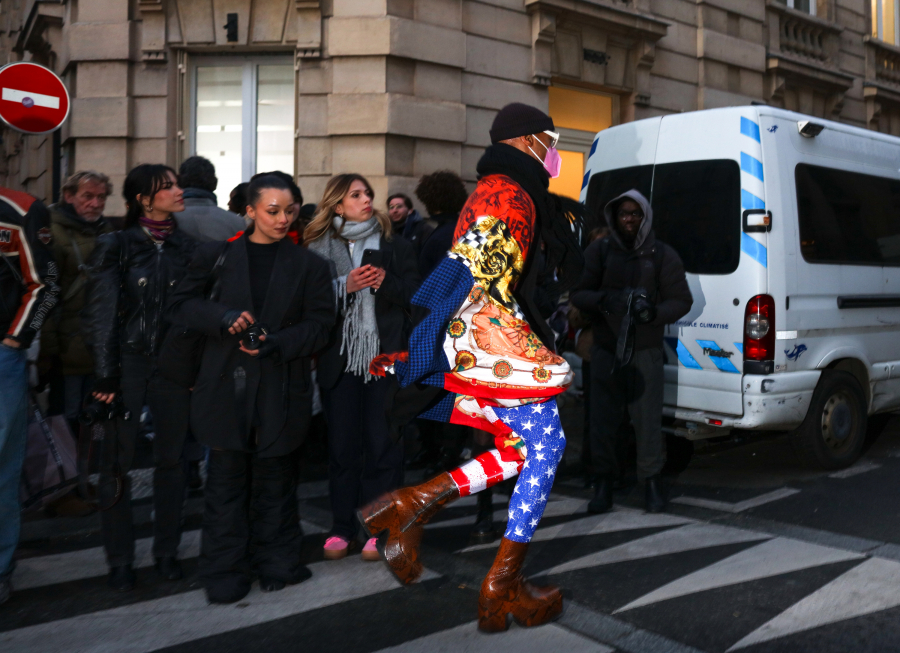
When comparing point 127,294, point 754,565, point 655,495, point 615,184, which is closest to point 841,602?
point 754,565

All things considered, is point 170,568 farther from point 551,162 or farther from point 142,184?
point 551,162

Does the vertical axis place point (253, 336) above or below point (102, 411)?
above

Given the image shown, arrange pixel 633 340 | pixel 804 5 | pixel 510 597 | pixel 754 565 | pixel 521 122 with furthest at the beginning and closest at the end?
pixel 804 5 < pixel 633 340 < pixel 754 565 < pixel 521 122 < pixel 510 597

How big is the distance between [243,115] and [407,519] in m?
7.73

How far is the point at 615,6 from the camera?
11.4 m

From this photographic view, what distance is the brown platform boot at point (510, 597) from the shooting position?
3.03 meters

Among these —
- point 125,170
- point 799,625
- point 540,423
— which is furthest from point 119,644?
point 125,170

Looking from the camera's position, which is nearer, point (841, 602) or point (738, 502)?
point (841, 602)

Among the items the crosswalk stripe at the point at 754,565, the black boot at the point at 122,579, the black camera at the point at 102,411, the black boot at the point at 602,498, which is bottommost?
the black boot at the point at 122,579

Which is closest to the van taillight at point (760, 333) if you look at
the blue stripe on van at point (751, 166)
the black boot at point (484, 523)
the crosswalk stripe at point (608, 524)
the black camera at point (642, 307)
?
the blue stripe on van at point (751, 166)

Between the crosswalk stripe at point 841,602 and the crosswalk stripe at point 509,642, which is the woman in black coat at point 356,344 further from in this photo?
the crosswalk stripe at point 841,602

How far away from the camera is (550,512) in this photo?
16.2 ft

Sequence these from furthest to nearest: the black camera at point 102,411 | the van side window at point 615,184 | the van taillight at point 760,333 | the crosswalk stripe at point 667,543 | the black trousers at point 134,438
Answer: the van side window at point 615,184, the van taillight at point 760,333, the crosswalk stripe at point 667,543, the black trousers at point 134,438, the black camera at point 102,411

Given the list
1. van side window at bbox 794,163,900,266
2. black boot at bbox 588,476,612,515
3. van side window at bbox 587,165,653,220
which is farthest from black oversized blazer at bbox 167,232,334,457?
van side window at bbox 794,163,900,266
